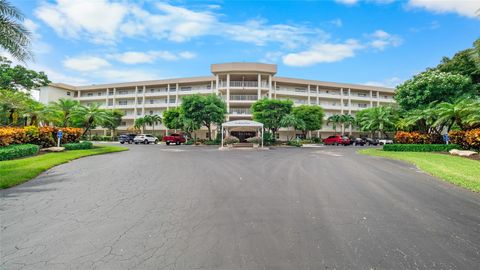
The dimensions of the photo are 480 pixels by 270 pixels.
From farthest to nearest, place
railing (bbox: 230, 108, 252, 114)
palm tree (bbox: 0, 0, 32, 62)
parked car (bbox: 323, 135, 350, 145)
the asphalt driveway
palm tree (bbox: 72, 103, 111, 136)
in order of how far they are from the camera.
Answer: railing (bbox: 230, 108, 252, 114) < parked car (bbox: 323, 135, 350, 145) < palm tree (bbox: 72, 103, 111, 136) < palm tree (bbox: 0, 0, 32, 62) < the asphalt driveway

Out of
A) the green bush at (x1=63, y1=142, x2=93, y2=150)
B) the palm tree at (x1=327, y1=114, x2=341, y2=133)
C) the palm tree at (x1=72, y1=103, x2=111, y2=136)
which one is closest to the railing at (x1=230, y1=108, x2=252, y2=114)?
the palm tree at (x1=327, y1=114, x2=341, y2=133)

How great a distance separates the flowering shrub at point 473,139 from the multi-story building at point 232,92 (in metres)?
28.5

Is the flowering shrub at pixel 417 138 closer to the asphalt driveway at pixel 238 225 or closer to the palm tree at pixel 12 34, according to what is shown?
the asphalt driveway at pixel 238 225

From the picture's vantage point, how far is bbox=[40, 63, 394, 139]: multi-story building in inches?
1583

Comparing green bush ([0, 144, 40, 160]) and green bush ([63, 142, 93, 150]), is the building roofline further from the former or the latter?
green bush ([0, 144, 40, 160])

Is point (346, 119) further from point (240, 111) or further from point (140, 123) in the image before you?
point (140, 123)

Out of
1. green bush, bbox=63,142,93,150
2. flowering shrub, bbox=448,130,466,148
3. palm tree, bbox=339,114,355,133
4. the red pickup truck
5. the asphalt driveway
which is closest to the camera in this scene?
the asphalt driveway

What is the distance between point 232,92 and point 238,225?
39.1 meters

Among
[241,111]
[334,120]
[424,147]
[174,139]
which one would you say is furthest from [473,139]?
[174,139]

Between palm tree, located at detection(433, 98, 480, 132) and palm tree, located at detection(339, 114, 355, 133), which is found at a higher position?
palm tree, located at detection(339, 114, 355, 133)

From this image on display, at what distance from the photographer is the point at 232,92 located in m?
41.6

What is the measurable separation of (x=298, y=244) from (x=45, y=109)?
72.4 ft

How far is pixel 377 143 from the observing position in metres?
39.0

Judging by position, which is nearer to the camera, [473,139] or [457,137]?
[473,139]
